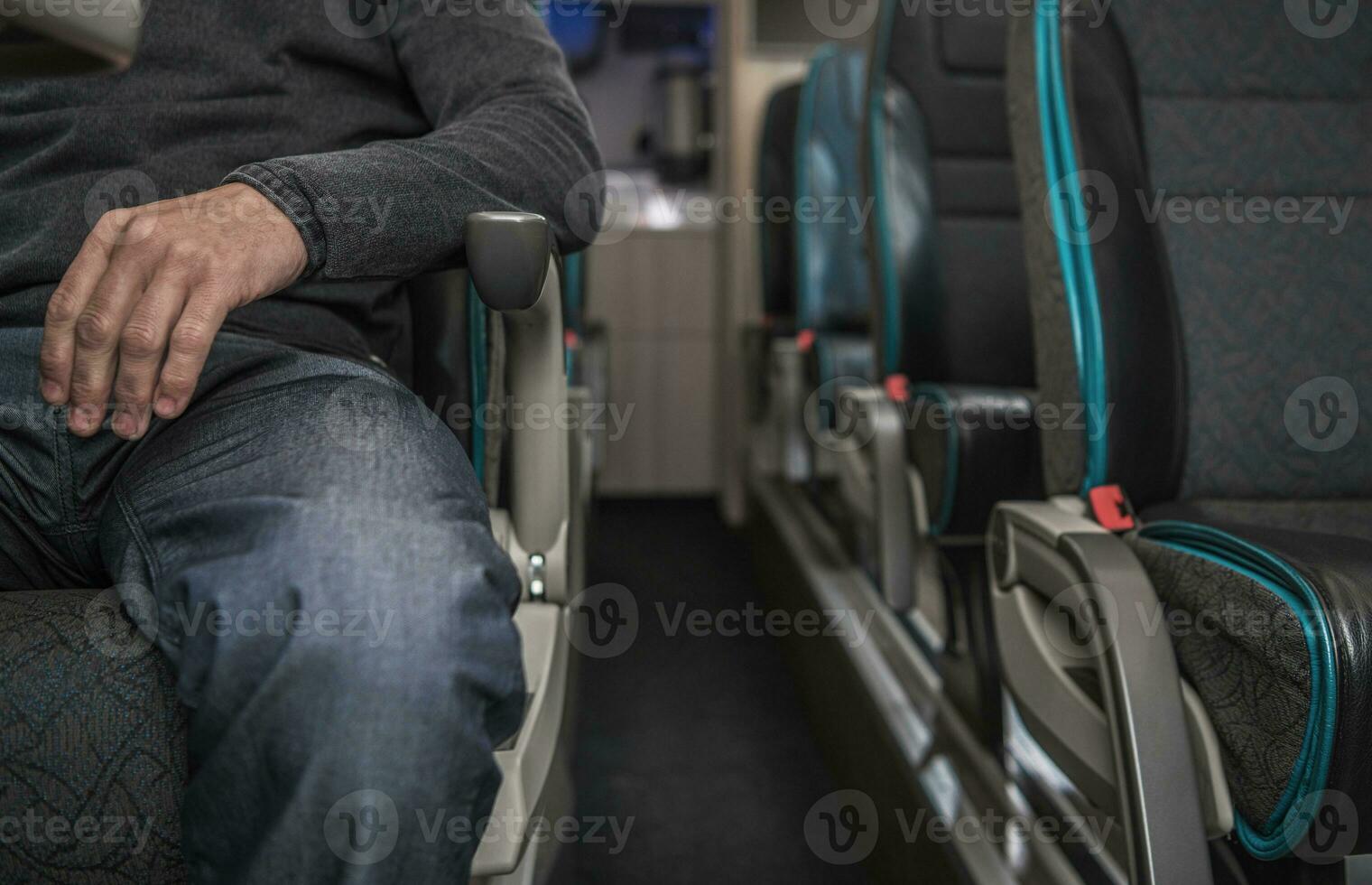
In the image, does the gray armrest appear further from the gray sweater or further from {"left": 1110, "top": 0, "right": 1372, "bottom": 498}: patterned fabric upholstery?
{"left": 1110, "top": 0, "right": 1372, "bottom": 498}: patterned fabric upholstery

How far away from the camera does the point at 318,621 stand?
17.0 inches

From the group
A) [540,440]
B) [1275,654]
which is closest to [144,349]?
[540,440]

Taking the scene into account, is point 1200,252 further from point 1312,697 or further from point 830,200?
point 830,200

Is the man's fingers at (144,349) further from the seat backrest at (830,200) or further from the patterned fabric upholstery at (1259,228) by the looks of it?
the seat backrest at (830,200)

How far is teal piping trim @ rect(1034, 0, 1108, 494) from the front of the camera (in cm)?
82

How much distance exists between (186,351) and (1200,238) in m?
0.84

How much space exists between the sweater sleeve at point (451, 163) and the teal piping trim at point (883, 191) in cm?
74

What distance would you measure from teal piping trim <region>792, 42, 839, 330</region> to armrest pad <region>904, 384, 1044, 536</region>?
102 centimetres

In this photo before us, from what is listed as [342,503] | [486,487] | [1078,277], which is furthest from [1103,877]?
[342,503]

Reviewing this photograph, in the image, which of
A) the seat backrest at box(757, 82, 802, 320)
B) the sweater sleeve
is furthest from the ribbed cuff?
the seat backrest at box(757, 82, 802, 320)

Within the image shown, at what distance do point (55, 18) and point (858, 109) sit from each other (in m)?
2.10

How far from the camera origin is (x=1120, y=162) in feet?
2.83

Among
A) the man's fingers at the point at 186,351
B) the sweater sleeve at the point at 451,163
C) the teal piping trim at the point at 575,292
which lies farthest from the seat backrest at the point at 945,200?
the man's fingers at the point at 186,351

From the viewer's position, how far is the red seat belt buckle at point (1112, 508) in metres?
0.79
